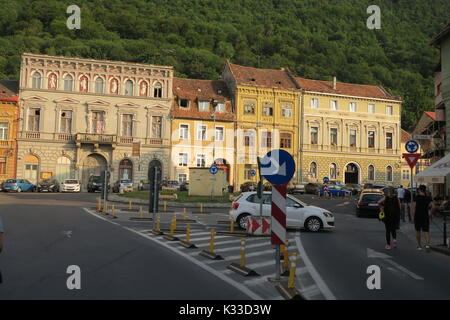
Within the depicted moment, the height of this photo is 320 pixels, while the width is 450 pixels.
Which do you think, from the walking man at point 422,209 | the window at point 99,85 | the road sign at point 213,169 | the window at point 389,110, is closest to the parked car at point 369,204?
the road sign at point 213,169

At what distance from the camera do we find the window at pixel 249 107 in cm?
5925

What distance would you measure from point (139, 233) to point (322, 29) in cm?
9869

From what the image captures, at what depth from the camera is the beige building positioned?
5206cm

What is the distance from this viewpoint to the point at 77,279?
8.20 metres

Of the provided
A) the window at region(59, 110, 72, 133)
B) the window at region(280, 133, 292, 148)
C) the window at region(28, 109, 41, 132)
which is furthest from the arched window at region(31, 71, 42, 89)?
the window at region(280, 133, 292, 148)

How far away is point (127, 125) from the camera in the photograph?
181ft

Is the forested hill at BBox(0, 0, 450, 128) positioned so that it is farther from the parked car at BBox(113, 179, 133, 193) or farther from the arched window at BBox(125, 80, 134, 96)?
the parked car at BBox(113, 179, 133, 193)

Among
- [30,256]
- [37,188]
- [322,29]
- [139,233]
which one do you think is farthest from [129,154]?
[322,29]

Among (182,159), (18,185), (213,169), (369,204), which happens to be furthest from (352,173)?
(18,185)

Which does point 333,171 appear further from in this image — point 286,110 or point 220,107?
point 220,107

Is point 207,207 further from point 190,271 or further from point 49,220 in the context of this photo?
point 190,271

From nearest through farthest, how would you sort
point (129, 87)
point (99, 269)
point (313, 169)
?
point (99, 269) < point (129, 87) < point (313, 169)

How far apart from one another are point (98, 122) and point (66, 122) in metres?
3.48

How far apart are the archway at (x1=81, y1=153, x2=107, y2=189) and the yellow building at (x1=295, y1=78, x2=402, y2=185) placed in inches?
970
